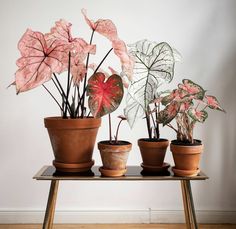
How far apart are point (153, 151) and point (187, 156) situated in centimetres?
14

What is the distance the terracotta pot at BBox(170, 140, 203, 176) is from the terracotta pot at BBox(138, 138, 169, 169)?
50mm

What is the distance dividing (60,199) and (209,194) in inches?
37.5

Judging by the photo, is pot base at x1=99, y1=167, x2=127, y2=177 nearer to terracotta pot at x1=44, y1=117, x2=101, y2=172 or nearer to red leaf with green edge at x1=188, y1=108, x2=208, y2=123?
terracotta pot at x1=44, y1=117, x2=101, y2=172

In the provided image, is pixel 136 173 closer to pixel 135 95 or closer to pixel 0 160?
pixel 135 95

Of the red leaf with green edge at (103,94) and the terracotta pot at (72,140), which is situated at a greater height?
the red leaf with green edge at (103,94)

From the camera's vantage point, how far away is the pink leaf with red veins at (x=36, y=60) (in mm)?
1000

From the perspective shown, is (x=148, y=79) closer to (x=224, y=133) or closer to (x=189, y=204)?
(x=189, y=204)

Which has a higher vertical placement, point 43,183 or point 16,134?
point 16,134

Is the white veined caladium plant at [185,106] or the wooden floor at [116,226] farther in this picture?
the wooden floor at [116,226]

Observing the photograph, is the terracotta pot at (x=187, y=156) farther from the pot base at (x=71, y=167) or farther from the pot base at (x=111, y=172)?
the pot base at (x=71, y=167)

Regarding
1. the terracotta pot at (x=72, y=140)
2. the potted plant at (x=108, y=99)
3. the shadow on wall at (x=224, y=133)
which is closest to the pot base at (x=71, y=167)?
the terracotta pot at (x=72, y=140)

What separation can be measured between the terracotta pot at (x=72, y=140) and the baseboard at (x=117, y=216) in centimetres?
74

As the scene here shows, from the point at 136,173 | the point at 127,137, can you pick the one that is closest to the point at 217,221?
the point at 127,137

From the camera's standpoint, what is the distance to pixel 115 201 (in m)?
1.85
